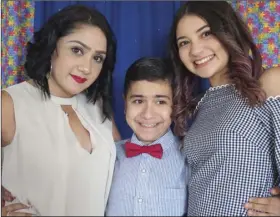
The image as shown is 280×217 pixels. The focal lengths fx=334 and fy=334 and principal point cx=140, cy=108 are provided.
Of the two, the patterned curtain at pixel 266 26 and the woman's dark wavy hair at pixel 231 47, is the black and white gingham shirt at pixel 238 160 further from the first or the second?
the patterned curtain at pixel 266 26

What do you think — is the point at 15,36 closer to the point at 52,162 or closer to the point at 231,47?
the point at 52,162

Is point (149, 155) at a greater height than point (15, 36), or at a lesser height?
lesser

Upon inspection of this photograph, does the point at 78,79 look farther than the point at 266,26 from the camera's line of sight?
No

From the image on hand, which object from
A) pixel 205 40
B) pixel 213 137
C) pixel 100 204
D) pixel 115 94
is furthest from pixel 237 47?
pixel 100 204

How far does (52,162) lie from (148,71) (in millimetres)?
280

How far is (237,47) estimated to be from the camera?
0.69 meters

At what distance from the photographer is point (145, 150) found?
734 millimetres

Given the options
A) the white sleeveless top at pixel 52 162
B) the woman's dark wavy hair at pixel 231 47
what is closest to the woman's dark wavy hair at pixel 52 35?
the white sleeveless top at pixel 52 162

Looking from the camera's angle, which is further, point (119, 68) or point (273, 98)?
point (119, 68)

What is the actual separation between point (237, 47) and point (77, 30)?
0.33m

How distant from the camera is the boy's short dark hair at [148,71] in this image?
0.74 metres

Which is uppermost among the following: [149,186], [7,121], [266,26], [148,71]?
Result: [266,26]

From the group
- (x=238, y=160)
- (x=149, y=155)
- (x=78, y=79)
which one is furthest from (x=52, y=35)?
(x=238, y=160)

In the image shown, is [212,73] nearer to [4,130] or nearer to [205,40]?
[205,40]
